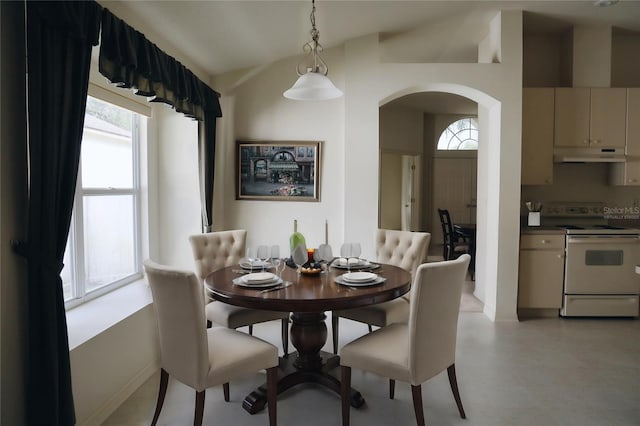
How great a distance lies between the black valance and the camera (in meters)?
2.23

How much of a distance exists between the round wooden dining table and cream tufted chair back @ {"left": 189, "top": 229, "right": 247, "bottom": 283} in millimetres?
452

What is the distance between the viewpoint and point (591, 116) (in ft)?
13.6

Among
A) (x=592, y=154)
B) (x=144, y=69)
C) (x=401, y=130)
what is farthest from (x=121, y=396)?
(x=401, y=130)

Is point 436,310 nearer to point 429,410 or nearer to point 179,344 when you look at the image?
point 429,410

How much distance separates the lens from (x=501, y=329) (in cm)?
384

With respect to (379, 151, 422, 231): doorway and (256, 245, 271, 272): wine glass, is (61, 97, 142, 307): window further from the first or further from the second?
(379, 151, 422, 231): doorway

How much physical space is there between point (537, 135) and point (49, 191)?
4.18 meters

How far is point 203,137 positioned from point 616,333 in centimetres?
421

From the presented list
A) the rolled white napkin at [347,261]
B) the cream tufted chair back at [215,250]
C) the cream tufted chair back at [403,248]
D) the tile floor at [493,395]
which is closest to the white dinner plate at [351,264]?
the rolled white napkin at [347,261]

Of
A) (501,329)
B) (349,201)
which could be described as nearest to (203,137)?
(349,201)

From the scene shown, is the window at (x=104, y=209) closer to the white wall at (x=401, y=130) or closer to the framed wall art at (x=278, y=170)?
the framed wall art at (x=278, y=170)

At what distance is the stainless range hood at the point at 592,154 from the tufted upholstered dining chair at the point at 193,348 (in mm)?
3596

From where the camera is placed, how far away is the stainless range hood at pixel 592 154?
13.6 feet

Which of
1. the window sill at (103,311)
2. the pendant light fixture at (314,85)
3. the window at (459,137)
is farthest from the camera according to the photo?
the window at (459,137)
